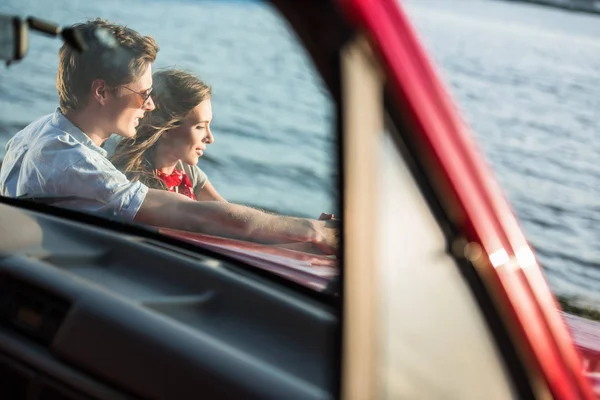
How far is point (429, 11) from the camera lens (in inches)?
714

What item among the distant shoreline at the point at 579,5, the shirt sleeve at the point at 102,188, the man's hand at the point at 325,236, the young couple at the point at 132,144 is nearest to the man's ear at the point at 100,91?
the young couple at the point at 132,144

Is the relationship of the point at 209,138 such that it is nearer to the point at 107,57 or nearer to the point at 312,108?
the point at 107,57

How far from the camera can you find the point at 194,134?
1.73 metres

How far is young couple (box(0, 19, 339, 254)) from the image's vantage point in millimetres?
1712

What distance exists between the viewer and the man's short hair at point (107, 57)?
5.53ft

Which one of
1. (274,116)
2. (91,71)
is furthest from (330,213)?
(91,71)

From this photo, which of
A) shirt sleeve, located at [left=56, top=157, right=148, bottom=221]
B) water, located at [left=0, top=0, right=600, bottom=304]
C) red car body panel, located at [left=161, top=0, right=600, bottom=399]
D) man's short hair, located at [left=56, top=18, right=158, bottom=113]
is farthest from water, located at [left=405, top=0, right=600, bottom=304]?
shirt sleeve, located at [left=56, top=157, right=148, bottom=221]

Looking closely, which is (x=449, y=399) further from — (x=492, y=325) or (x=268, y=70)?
(x=268, y=70)

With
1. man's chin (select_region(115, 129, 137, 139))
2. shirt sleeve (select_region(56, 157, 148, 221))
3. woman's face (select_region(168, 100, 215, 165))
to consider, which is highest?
woman's face (select_region(168, 100, 215, 165))

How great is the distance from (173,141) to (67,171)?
240mm

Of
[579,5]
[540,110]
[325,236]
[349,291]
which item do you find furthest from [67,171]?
[579,5]

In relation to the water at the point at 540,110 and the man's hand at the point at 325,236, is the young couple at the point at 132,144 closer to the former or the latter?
the man's hand at the point at 325,236

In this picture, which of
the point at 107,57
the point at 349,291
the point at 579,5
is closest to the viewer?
the point at 349,291

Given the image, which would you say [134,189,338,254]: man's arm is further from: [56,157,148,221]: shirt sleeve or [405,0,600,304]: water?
[405,0,600,304]: water
